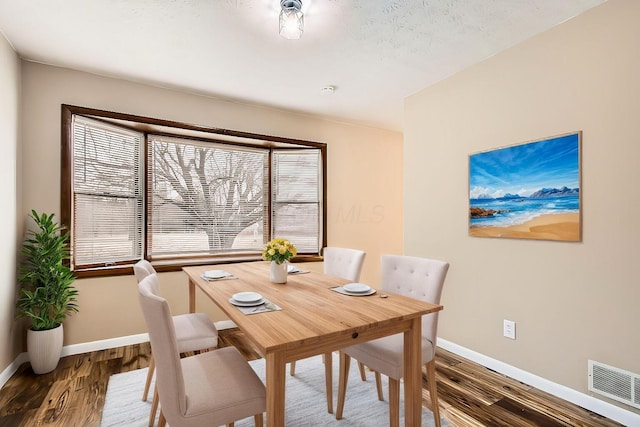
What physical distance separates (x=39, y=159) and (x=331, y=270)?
2619mm

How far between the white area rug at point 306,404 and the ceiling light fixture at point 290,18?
2307 millimetres

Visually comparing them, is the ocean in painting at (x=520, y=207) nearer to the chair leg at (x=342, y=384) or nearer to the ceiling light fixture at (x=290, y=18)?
the chair leg at (x=342, y=384)

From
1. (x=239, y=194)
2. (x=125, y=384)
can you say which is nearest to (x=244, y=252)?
(x=239, y=194)

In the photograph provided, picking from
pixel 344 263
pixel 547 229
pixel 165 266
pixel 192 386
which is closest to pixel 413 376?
pixel 192 386

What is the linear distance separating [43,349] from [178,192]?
5.64 feet

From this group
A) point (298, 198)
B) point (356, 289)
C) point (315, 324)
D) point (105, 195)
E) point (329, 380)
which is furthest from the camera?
point (298, 198)

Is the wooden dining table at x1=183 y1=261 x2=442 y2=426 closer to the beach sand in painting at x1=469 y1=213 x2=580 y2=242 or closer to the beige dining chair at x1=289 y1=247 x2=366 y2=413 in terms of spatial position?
the beige dining chair at x1=289 y1=247 x2=366 y2=413

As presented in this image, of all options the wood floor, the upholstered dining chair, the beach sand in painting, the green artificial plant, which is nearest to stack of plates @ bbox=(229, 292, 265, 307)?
the upholstered dining chair

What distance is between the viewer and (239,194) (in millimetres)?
3852

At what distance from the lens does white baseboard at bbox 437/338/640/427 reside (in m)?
1.88

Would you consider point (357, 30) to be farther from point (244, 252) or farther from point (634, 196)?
point (244, 252)

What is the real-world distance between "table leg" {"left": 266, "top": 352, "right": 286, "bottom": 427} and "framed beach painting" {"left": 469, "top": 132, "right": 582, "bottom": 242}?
6.73 feet

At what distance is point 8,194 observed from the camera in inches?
93.8

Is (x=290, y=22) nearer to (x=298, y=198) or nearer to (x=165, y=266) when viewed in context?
(x=298, y=198)
